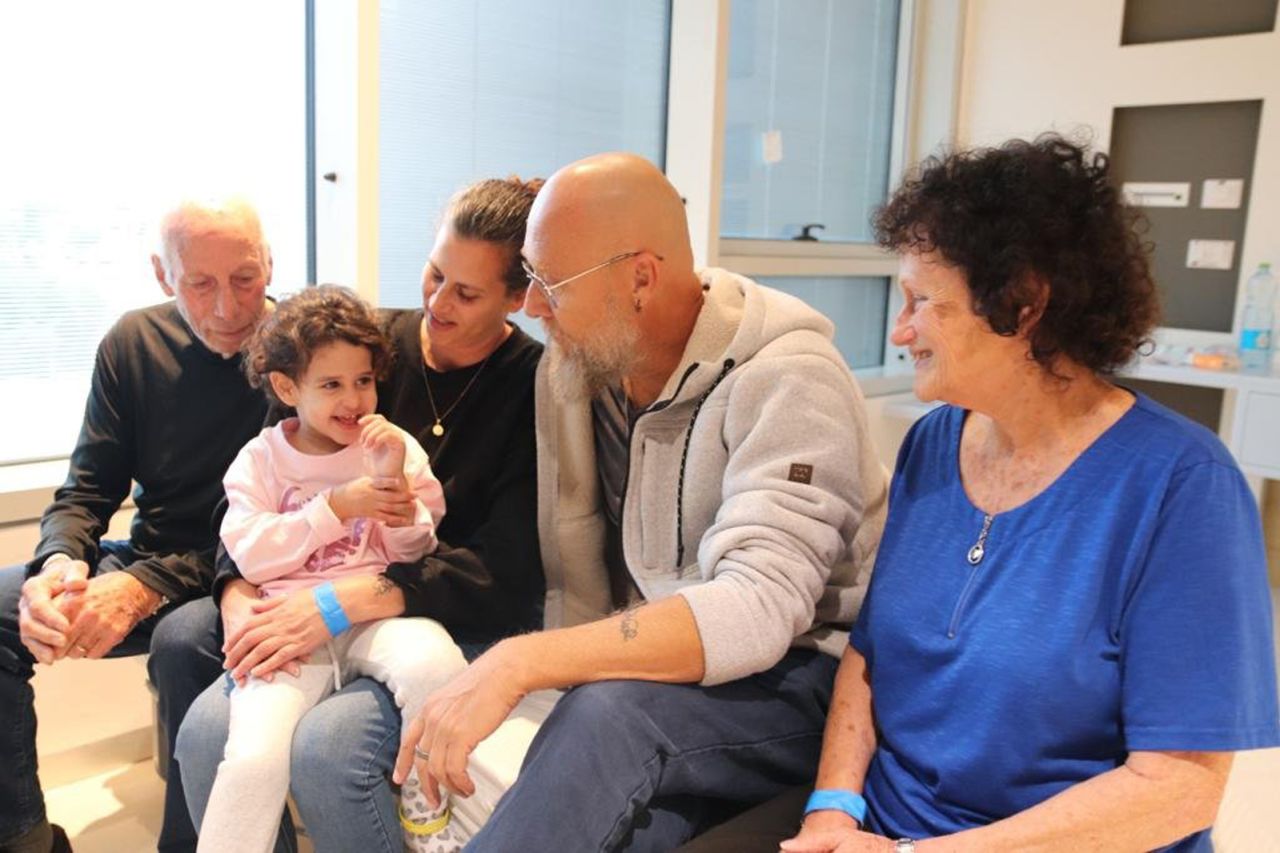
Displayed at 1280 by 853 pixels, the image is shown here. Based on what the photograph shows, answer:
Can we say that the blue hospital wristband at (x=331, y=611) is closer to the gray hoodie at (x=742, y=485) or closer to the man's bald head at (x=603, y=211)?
Result: the gray hoodie at (x=742, y=485)

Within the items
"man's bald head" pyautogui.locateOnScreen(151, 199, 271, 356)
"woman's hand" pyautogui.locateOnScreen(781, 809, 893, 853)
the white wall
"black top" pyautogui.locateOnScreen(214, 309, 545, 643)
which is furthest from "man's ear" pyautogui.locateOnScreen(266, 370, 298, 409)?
the white wall

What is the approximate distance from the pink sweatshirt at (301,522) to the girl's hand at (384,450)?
4 cm

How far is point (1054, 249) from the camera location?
117cm

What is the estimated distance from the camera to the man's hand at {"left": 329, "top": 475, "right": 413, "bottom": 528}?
5.22ft

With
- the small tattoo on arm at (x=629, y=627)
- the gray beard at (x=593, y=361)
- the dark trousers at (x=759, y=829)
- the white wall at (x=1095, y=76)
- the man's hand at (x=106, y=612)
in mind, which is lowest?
the dark trousers at (x=759, y=829)

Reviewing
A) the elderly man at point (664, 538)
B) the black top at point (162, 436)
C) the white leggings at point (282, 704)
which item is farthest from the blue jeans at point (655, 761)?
the black top at point (162, 436)

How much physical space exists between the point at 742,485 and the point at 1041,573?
420mm

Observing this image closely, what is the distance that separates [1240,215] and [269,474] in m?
3.27

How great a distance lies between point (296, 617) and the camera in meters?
1.58

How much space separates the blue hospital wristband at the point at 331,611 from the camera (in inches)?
62.6

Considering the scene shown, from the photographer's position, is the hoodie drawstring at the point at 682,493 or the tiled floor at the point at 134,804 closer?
the hoodie drawstring at the point at 682,493

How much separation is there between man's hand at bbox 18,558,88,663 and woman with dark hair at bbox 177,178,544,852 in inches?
9.4

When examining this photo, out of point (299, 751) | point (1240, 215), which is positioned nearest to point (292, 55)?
point (299, 751)

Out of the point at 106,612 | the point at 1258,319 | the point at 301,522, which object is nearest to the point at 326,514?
the point at 301,522
